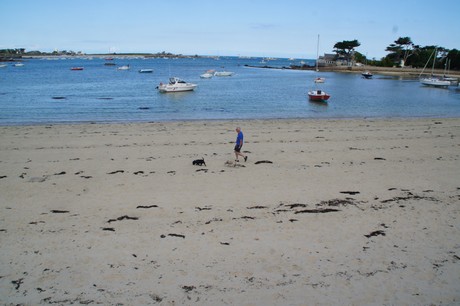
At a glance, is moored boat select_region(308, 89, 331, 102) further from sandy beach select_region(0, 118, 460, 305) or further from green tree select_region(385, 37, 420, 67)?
green tree select_region(385, 37, 420, 67)

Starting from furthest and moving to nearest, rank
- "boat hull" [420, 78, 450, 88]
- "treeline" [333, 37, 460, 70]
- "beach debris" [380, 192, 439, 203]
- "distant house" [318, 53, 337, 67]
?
"distant house" [318, 53, 337, 67] → "treeline" [333, 37, 460, 70] → "boat hull" [420, 78, 450, 88] → "beach debris" [380, 192, 439, 203]

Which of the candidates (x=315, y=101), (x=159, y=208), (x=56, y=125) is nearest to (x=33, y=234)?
(x=159, y=208)

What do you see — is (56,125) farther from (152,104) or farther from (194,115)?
(152,104)

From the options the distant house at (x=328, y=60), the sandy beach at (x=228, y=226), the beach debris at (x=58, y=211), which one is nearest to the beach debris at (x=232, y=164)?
the sandy beach at (x=228, y=226)

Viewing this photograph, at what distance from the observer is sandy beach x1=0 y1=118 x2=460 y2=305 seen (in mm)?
7059

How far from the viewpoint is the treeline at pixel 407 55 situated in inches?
4513

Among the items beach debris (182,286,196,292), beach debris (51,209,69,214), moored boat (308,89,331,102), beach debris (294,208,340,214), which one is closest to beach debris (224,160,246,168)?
beach debris (294,208,340,214)

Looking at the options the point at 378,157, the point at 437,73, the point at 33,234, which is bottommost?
the point at 33,234

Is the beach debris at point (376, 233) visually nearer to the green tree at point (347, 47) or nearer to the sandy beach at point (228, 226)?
the sandy beach at point (228, 226)

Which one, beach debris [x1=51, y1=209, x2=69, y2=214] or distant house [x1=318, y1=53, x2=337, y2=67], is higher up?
distant house [x1=318, y1=53, x2=337, y2=67]

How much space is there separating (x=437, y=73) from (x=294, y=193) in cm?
11507

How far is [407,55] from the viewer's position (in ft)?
449

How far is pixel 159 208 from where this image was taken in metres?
10.7

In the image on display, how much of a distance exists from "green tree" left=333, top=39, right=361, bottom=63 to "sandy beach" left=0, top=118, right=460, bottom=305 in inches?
5133
